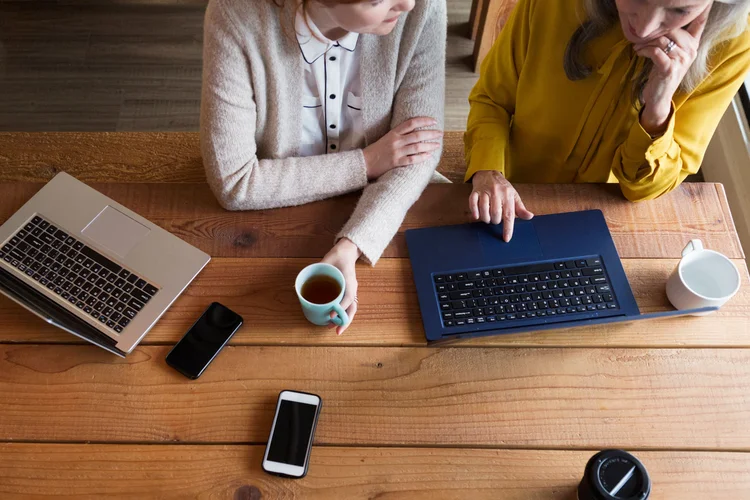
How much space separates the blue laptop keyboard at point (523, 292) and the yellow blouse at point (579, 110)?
0.21 metres

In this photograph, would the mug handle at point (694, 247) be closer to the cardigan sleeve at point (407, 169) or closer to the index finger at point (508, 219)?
the index finger at point (508, 219)

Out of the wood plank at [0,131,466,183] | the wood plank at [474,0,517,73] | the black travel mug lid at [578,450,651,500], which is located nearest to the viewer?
the black travel mug lid at [578,450,651,500]

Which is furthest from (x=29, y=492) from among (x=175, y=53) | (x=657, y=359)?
(x=175, y=53)

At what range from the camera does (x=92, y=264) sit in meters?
1.02

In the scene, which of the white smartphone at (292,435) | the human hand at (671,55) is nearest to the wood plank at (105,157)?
the human hand at (671,55)

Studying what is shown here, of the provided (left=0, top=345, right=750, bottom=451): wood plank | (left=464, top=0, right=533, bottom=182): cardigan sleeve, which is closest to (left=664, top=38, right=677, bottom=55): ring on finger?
(left=464, top=0, right=533, bottom=182): cardigan sleeve

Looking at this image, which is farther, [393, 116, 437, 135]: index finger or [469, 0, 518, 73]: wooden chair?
[469, 0, 518, 73]: wooden chair

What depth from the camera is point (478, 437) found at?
0.91m

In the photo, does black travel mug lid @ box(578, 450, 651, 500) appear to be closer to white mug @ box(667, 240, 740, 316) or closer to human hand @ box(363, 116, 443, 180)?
white mug @ box(667, 240, 740, 316)

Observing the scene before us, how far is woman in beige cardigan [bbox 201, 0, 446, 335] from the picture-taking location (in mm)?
Answer: 1013

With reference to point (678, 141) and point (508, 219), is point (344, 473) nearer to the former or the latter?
point (508, 219)

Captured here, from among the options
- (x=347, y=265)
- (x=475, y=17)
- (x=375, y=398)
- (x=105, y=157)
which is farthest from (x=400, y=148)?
(x=475, y=17)

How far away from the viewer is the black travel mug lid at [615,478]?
0.79 m

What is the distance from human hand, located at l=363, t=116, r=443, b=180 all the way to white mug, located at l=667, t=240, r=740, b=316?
499 millimetres
